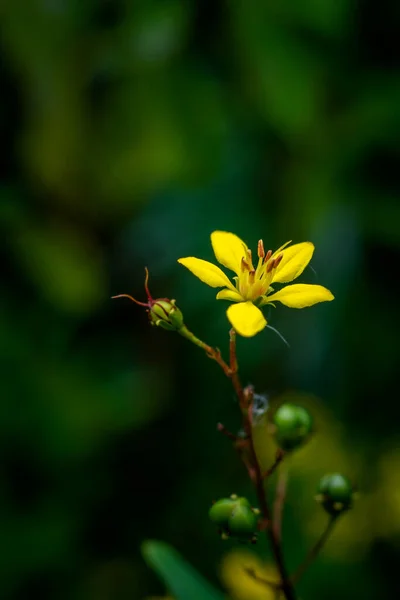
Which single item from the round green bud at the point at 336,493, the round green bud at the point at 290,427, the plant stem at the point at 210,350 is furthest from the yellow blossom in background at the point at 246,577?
the plant stem at the point at 210,350

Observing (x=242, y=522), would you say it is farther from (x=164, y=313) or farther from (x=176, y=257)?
(x=176, y=257)

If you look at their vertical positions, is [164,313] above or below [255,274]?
below

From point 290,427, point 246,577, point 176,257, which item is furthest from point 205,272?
point 176,257

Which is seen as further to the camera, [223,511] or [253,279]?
[253,279]

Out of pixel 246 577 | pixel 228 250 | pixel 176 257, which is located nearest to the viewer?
pixel 228 250

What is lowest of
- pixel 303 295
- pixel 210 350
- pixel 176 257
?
pixel 210 350

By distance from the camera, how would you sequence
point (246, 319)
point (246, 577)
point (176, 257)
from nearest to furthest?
point (246, 319) < point (246, 577) < point (176, 257)

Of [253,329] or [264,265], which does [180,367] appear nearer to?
[264,265]

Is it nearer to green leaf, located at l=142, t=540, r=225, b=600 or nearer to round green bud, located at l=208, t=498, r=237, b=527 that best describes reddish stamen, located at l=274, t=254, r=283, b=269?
round green bud, located at l=208, t=498, r=237, b=527
